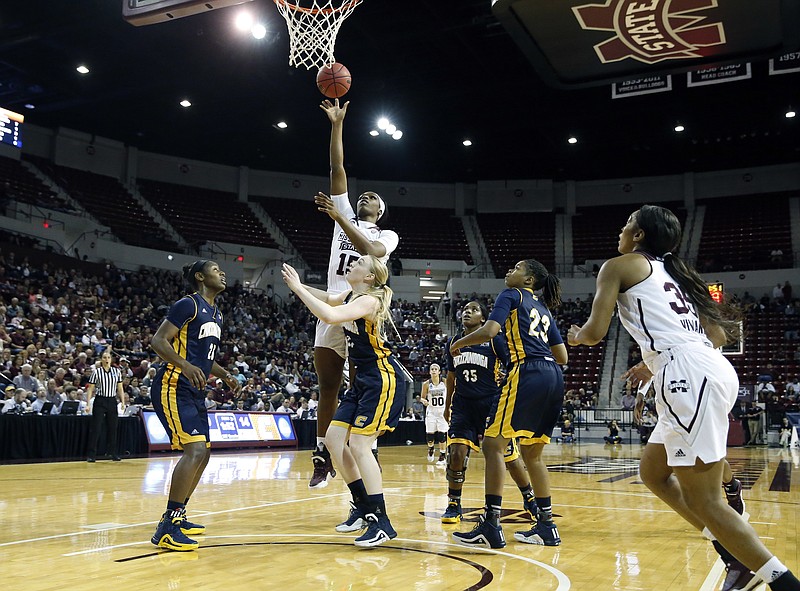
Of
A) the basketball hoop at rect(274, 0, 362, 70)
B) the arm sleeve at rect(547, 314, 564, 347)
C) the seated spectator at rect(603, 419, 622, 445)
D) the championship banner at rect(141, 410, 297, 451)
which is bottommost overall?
the seated spectator at rect(603, 419, 622, 445)

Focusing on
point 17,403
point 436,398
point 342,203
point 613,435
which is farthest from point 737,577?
point 613,435

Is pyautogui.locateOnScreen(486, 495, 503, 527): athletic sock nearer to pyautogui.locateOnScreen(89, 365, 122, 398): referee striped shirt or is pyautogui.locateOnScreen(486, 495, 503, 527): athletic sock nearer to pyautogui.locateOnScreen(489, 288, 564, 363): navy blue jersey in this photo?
pyautogui.locateOnScreen(489, 288, 564, 363): navy blue jersey

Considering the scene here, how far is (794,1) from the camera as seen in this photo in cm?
637

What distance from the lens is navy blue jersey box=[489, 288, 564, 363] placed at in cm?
581

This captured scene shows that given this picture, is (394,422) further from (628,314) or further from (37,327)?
(37,327)

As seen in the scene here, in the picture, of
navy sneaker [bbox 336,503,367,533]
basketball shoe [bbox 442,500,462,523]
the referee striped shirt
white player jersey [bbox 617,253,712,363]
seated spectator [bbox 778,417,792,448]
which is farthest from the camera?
seated spectator [bbox 778,417,792,448]

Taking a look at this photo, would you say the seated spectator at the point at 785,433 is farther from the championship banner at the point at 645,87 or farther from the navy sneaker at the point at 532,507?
the navy sneaker at the point at 532,507

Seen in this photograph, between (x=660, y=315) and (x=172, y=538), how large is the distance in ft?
11.4

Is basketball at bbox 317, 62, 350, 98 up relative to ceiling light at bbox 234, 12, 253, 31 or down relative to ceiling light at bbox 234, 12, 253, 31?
down

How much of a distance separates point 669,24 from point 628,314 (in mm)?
4883

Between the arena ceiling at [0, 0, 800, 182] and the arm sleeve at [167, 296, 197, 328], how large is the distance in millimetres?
11441

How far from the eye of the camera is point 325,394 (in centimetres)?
618

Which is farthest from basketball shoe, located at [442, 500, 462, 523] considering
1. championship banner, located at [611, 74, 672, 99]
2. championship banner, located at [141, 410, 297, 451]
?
championship banner, located at [611, 74, 672, 99]

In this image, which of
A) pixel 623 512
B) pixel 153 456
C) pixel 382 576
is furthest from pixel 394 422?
pixel 153 456
